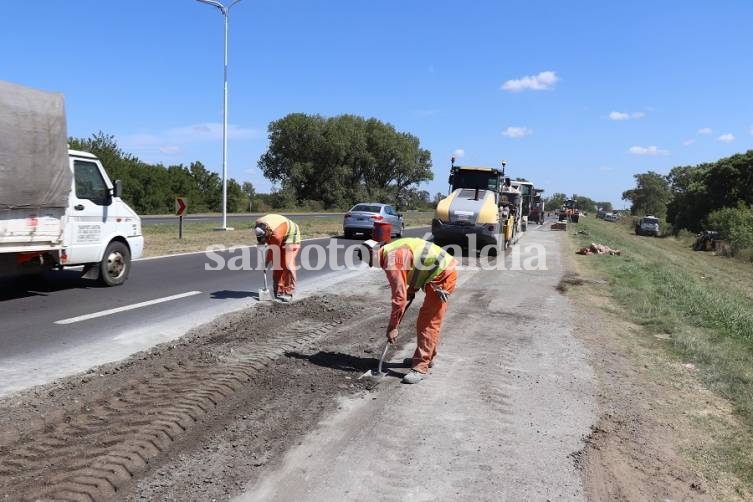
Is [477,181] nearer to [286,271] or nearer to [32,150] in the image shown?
[286,271]

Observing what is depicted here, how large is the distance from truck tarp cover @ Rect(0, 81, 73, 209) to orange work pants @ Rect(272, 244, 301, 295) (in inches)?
134

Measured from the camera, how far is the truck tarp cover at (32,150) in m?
8.34

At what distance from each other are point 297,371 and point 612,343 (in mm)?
4519

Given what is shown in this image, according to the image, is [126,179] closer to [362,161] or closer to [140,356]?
[362,161]

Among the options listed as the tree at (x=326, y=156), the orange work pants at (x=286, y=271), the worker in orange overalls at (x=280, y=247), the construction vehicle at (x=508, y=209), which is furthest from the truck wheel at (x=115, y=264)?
the tree at (x=326, y=156)

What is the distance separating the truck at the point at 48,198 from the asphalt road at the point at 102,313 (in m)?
0.63

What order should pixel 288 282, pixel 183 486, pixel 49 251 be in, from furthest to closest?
pixel 288 282
pixel 49 251
pixel 183 486

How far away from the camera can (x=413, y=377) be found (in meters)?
5.89

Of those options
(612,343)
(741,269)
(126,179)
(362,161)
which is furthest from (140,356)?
(362,161)

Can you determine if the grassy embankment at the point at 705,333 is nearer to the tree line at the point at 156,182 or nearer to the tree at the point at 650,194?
the tree line at the point at 156,182

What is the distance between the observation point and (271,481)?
12.4 feet

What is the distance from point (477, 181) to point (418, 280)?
1678cm

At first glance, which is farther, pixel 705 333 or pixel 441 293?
pixel 705 333

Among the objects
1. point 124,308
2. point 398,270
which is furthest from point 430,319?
point 124,308
